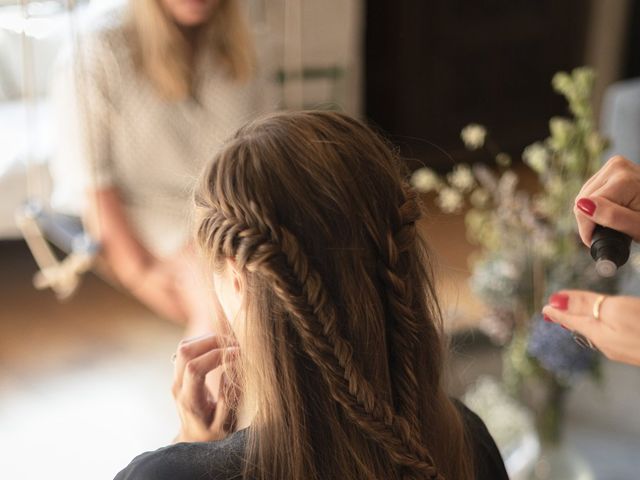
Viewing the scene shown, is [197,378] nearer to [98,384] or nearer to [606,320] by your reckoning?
[606,320]

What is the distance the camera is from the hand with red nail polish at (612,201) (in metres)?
0.79

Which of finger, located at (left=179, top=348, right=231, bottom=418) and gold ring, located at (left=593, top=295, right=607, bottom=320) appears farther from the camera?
gold ring, located at (left=593, top=295, right=607, bottom=320)

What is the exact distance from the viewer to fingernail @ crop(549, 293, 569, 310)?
905 mm

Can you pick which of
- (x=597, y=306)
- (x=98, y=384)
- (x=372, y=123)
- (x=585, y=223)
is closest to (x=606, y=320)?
(x=597, y=306)

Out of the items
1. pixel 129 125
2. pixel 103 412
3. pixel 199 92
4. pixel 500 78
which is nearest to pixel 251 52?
pixel 199 92

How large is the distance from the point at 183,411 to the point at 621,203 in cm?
46

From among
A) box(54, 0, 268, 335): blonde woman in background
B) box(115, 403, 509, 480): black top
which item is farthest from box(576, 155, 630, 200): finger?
box(54, 0, 268, 335): blonde woman in background

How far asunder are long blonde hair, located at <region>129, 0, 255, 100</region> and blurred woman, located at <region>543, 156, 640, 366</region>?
38.9 inches

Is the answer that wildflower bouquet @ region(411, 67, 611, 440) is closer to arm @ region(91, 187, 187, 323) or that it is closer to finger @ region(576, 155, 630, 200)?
finger @ region(576, 155, 630, 200)

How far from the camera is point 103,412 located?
1857 mm

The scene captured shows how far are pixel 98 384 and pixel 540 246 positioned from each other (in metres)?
1.14

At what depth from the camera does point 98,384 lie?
1.97 m

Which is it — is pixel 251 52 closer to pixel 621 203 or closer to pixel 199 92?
pixel 199 92

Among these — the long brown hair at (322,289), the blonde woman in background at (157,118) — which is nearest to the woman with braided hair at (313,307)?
the long brown hair at (322,289)
